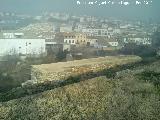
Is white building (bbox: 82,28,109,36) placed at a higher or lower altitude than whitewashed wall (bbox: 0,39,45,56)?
higher

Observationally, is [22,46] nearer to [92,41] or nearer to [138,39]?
[92,41]

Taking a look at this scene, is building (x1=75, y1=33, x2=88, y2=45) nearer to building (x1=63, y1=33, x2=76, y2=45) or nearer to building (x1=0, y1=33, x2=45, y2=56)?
building (x1=63, y1=33, x2=76, y2=45)

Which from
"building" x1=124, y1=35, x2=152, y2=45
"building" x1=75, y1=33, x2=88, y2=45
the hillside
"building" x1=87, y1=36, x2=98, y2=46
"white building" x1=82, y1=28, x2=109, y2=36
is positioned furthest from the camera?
"white building" x1=82, y1=28, x2=109, y2=36

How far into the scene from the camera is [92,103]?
5.74 meters

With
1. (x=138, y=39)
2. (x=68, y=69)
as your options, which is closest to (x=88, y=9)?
(x=138, y=39)

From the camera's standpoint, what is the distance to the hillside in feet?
17.9

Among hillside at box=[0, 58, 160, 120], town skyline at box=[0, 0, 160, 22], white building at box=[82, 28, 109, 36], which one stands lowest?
hillside at box=[0, 58, 160, 120]

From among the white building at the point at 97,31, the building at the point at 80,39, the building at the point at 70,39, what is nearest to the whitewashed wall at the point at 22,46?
the building at the point at 70,39

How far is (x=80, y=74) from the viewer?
8.34 m

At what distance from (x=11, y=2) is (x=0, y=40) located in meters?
23.2

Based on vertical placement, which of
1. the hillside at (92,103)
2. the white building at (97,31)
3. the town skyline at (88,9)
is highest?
the town skyline at (88,9)

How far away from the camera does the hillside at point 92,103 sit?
5.45m

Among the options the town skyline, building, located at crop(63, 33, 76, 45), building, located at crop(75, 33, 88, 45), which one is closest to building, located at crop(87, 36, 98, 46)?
building, located at crop(75, 33, 88, 45)

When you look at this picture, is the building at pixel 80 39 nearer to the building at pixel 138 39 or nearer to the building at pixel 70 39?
the building at pixel 70 39
